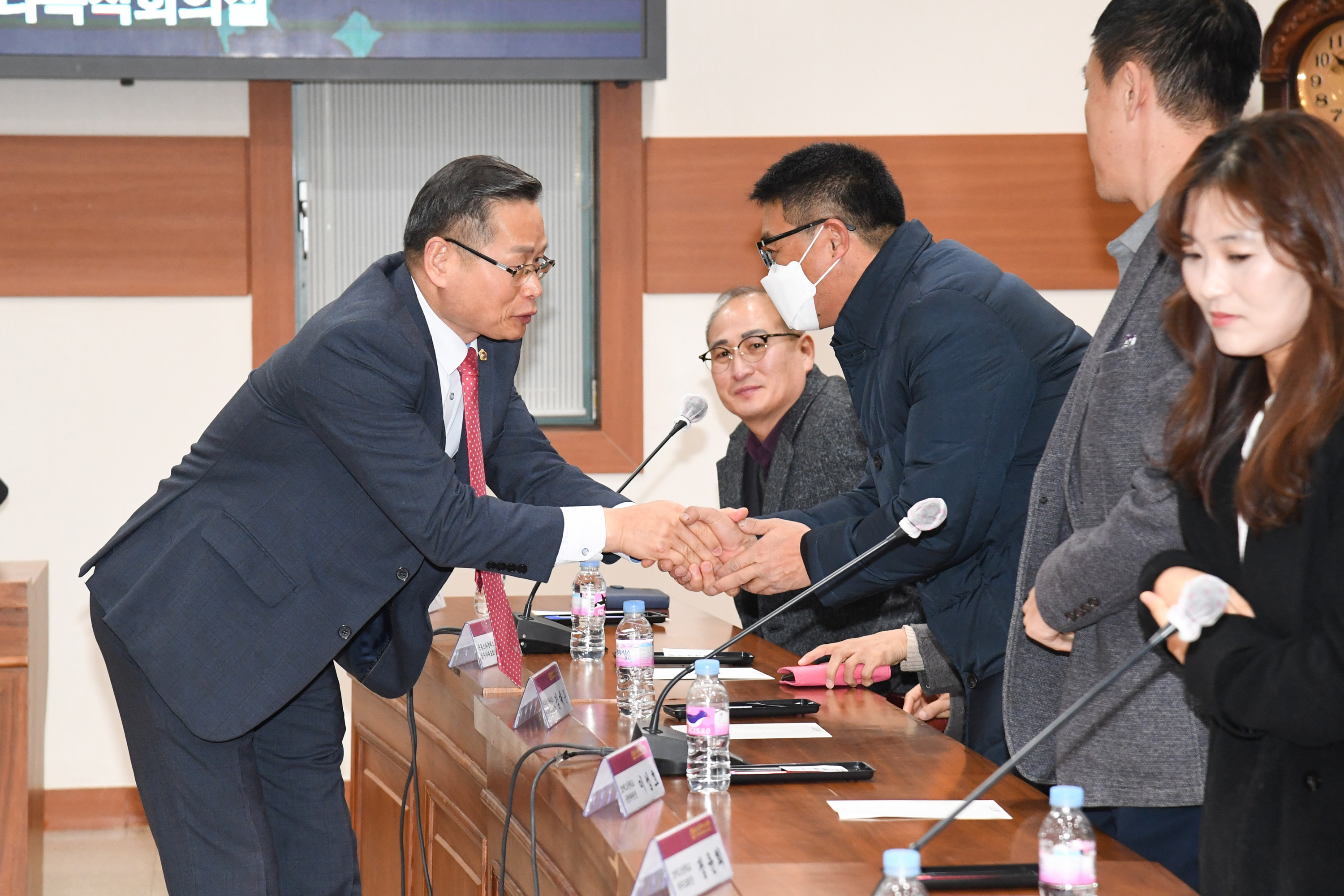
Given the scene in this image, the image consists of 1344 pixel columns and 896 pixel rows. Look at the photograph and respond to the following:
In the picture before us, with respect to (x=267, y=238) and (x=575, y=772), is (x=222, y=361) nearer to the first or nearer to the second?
(x=267, y=238)

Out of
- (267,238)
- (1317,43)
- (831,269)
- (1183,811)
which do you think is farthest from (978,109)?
(1183,811)

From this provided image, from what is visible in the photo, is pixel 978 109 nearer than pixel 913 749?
No

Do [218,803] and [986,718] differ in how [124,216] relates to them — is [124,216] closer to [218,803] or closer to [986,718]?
[218,803]

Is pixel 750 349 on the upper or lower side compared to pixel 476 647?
upper

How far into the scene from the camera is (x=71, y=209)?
414 cm

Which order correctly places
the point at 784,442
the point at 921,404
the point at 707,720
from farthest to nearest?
the point at 784,442 → the point at 921,404 → the point at 707,720

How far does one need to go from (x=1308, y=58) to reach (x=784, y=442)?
2.18 m

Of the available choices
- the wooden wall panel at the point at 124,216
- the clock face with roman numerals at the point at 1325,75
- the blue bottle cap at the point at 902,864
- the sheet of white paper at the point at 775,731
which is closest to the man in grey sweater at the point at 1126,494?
the sheet of white paper at the point at 775,731

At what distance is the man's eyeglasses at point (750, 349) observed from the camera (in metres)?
3.37

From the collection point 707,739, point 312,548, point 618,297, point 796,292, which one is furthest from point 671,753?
point 618,297

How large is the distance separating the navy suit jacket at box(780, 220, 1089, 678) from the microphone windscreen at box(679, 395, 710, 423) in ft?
1.99

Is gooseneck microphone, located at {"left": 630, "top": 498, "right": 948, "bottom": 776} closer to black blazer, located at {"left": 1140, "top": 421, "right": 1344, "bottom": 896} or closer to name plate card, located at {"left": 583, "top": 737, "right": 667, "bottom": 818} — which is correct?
name plate card, located at {"left": 583, "top": 737, "right": 667, "bottom": 818}

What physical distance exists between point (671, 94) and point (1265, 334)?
3.29 meters

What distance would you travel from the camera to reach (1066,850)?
1.22 m
